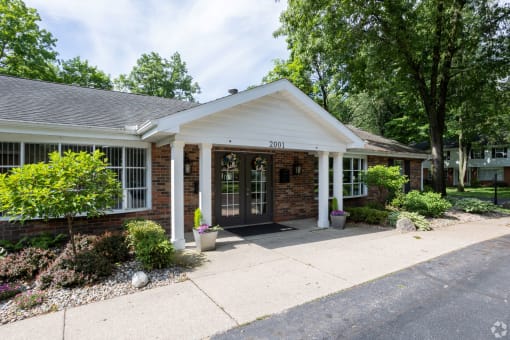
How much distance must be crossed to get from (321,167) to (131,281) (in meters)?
6.20

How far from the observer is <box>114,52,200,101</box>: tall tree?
32.6 meters

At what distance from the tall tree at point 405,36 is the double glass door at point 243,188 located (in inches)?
296

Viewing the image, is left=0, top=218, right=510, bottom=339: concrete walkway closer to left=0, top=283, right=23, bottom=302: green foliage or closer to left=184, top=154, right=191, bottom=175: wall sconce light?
left=0, top=283, right=23, bottom=302: green foliage

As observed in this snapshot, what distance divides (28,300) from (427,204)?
38.5 feet

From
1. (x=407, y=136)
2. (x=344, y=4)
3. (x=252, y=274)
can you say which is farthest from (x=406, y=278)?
(x=407, y=136)

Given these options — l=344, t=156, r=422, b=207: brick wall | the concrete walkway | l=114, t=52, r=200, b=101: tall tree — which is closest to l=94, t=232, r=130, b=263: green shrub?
the concrete walkway

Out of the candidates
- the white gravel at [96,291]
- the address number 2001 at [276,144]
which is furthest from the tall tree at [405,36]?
the white gravel at [96,291]

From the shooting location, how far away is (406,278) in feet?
14.4

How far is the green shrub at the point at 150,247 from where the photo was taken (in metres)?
4.56

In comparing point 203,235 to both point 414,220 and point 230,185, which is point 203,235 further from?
point 414,220

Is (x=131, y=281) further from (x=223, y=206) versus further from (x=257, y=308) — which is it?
(x=223, y=206)

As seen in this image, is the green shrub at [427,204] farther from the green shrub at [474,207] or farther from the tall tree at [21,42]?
the tall tree at [21,42]

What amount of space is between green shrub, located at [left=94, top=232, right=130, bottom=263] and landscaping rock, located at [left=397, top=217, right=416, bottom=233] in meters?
7.82

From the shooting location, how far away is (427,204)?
9812 millimetres
